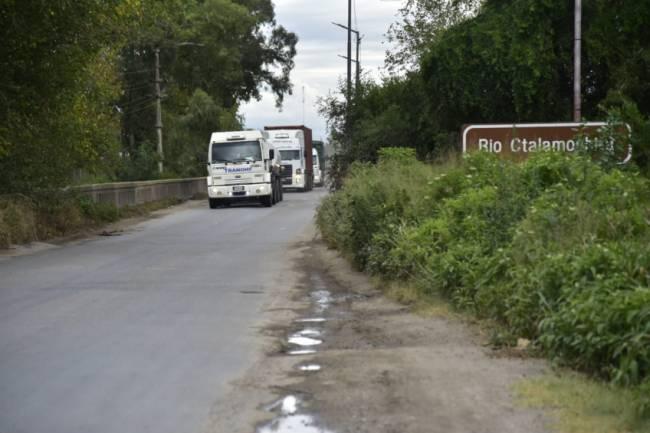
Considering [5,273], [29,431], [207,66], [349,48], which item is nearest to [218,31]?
[207,66]

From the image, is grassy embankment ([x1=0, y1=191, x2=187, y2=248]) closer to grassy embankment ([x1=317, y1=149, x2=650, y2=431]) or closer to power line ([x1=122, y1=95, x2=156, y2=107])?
grassy embankment ([x1=317, y1=149, x2=650, y2=431])

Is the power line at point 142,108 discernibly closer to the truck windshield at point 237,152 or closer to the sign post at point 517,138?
the truck windshield at point 237,152

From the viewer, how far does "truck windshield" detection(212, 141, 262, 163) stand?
40375mm

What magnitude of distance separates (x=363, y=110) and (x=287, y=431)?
23.0 m

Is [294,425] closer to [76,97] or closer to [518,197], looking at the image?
[518,197]

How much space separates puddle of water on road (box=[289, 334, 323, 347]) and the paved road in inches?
15.1

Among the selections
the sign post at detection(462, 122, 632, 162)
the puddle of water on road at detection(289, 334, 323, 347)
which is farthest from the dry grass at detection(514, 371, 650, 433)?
the sign post at detection(462, 122, 632, 162)

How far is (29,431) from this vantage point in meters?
7.07

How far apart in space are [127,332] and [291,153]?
46074 millimetres

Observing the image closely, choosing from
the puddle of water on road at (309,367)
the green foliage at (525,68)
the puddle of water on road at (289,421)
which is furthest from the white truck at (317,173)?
the puddle of water on road at (289,421)

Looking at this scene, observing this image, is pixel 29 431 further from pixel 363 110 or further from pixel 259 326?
pixel 363 110

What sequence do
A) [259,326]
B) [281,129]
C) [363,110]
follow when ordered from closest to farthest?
[259,326], [363,110], [281,129]

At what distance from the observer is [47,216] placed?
26734 mm

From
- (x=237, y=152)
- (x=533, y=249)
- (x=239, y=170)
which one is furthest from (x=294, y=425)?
(x=237, y=152)
